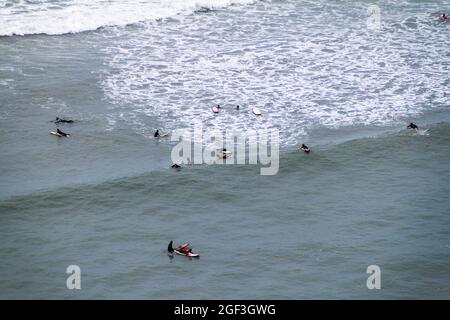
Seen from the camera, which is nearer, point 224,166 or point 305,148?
point 224,166

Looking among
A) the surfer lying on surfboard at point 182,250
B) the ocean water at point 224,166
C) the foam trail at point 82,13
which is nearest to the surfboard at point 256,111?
the ocean water at point 224,166

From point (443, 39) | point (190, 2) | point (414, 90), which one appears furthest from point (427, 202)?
point (190, 2)

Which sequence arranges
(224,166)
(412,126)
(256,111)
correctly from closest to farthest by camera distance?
(224,166)
(412,126)
(256,111)

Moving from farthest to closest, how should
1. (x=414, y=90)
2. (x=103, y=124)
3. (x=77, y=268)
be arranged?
(x=414, y=90), (x=103, y=124), (x=77, y=268)

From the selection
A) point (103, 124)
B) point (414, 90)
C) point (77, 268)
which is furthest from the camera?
point (414, 90)

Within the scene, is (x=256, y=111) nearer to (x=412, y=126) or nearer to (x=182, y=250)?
(x=412, y=126)

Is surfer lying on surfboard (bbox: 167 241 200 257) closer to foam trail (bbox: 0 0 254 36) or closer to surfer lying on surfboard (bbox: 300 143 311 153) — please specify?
surfer lying on surfboard (bbox: 300 143 311 153)

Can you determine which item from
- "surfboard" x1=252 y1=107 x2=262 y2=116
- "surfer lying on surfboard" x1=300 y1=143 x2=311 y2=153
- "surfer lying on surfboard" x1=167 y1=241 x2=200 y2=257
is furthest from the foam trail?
"surfer lying on surfboard" x1=167 y1=241 x2=200 y2=257

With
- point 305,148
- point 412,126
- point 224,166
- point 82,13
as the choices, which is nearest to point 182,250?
point 224,166

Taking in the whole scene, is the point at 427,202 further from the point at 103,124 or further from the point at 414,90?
the point at 103,124
